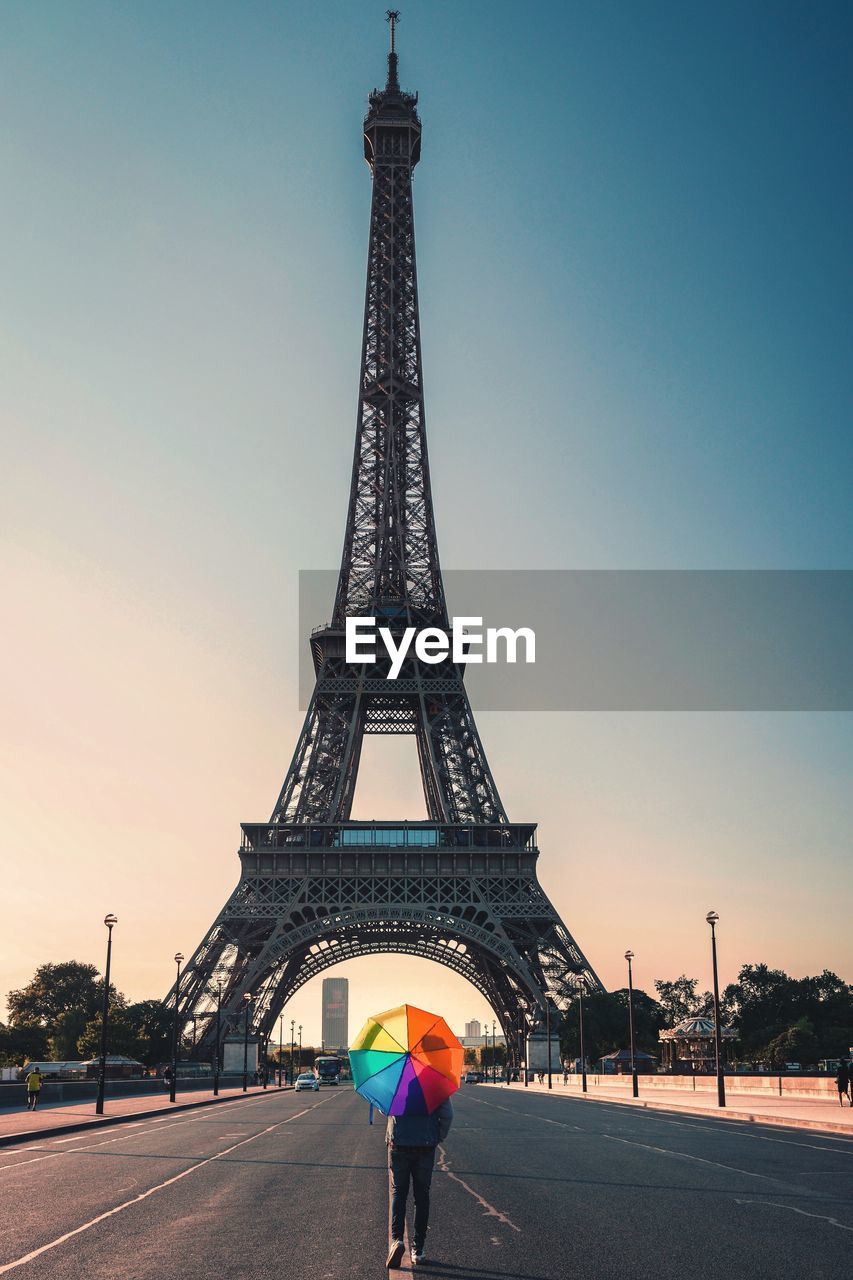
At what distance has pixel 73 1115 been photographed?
40.1 m

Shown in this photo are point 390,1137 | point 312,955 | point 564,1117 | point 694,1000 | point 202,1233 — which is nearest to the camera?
point 390,1137

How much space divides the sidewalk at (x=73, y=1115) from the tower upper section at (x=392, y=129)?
3294 inches

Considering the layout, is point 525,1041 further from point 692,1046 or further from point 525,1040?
point 692,1046

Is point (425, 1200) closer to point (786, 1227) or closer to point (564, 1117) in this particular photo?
point (786, 1227)

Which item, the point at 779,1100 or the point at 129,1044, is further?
the point at 129,1044

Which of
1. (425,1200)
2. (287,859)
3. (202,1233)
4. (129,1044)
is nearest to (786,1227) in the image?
(425,1200)

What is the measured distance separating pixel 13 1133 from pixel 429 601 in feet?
219

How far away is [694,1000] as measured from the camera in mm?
168375

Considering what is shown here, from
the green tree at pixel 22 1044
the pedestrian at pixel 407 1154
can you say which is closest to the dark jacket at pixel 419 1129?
the pedestrian at pixel 407 1154

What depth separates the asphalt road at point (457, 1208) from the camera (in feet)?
37.9

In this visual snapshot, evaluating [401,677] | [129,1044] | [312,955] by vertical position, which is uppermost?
[401,677]

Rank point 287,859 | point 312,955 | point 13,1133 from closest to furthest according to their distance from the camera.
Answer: point 13,1133
point 287,859
point 312,955

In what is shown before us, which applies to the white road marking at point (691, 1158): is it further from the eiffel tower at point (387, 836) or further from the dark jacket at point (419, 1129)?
the eiffel tower at point (387, 836)

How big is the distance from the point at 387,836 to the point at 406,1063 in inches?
3150
